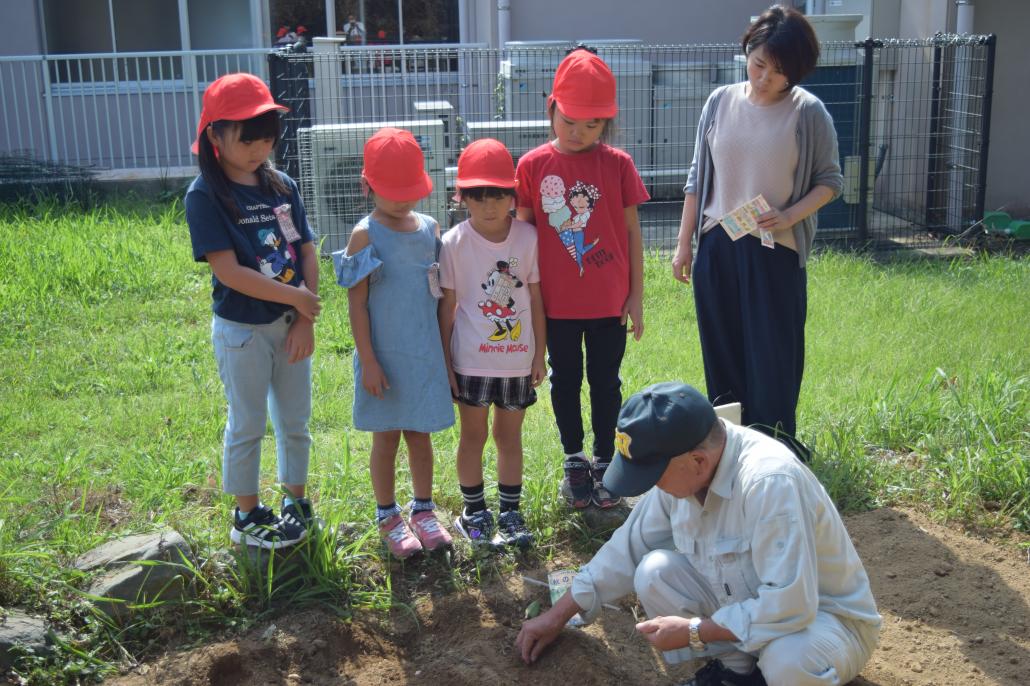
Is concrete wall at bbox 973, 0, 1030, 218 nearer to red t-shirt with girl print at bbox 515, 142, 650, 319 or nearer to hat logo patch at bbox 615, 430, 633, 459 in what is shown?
red t-shirt with girl print at bbox 515, 142, 650, 319

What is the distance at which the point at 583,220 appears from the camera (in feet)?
12.2

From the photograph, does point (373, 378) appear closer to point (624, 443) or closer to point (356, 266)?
point (356, 266)

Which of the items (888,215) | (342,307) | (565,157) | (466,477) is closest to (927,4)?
(888,215)

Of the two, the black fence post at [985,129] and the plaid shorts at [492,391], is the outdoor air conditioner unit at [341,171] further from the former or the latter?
the black fence post at [985,129]

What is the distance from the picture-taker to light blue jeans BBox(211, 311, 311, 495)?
3.35 meters

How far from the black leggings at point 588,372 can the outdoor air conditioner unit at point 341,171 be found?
13.2 ft

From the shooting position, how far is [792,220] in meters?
3.81

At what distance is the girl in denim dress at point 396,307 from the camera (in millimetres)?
3436

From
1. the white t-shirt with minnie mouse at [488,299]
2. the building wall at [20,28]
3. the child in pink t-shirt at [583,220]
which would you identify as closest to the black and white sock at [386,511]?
the white t-shirt with minnie mouse at [488,299]

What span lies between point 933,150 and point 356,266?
7.14m

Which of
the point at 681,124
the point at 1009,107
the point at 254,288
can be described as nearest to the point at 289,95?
the point at 681,124

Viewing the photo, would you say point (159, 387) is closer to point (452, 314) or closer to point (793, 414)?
point (452, 314)

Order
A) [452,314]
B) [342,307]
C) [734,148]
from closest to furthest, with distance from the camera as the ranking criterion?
1. [452,314]
2. [734,148]
3. [342,307]

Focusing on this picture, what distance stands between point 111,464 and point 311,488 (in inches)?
36.9
